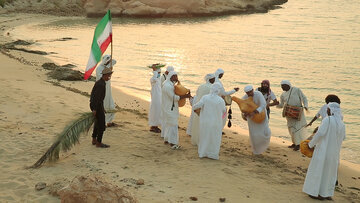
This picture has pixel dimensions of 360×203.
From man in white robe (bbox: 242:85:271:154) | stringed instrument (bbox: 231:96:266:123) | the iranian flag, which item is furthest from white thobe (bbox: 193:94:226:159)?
the iranian flag

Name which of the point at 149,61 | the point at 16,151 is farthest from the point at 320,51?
the point at 16,151

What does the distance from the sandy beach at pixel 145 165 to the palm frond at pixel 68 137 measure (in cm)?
16

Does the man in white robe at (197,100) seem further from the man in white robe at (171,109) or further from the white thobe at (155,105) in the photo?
the white thobe at (155,105)

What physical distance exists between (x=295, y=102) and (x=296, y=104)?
52mm

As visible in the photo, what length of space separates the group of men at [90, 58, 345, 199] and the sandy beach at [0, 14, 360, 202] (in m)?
0.25

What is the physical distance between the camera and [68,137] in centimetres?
725

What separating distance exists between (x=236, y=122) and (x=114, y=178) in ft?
23.1

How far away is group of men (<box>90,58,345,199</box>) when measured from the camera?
21.7 ft

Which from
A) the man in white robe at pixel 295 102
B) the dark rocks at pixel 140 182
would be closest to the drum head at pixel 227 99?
the man in white robe at pixel 295 102

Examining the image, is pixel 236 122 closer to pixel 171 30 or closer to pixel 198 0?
pixel 171 30

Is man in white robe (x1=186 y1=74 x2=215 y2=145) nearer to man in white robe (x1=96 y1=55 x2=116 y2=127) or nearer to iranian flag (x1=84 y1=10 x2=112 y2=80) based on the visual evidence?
man in white robe (x1=96 y1=55 x2=116 y2=127)

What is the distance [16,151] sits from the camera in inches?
300

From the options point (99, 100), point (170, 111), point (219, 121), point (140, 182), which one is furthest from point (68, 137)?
point (219, 121)

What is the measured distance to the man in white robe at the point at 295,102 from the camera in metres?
9.34
